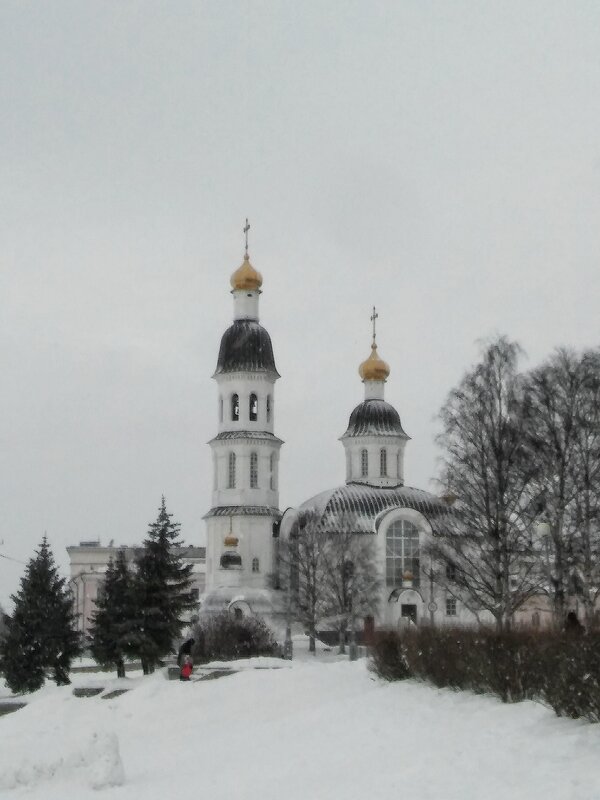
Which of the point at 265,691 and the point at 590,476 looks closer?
the point at 265,691

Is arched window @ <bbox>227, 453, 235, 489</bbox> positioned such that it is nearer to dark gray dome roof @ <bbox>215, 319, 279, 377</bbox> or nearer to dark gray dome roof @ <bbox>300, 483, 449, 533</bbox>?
dark gray dome roof @ <bbox>300, 483, 449, 533</bbox>

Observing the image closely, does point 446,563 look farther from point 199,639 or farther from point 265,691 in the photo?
point 199,639

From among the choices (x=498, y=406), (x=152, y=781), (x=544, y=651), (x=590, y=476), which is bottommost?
(x=152, y=781)

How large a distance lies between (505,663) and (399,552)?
44.3m

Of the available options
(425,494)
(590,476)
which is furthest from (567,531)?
(425,494)

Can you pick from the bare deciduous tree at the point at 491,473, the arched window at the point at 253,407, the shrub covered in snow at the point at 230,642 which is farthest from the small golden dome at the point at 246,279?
the bare deciduous tree at the point at 491,473

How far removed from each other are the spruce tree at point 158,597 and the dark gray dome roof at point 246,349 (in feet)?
78.9

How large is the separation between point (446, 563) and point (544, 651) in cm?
1456

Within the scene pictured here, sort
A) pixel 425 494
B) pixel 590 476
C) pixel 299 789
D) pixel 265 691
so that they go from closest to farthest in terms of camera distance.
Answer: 1. pixel 299 789
2. pixel 265 691
3. pixel 590 476
4. pixel 425 494

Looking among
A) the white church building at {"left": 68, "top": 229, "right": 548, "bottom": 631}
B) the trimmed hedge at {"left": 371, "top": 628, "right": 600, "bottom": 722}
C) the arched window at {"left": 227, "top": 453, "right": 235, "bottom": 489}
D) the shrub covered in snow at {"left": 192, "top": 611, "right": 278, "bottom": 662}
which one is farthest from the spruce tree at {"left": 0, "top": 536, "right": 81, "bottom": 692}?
the arched window at {"left": 227, "top": 453, "right": 235, "bottom": 489}

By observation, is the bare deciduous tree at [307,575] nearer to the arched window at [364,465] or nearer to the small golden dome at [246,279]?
the arched window at [364,465]

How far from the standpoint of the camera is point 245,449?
6012 centimetres

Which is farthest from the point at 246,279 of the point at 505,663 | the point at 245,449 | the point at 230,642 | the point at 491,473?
the point at 505,663

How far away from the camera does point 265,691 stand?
2139cm
